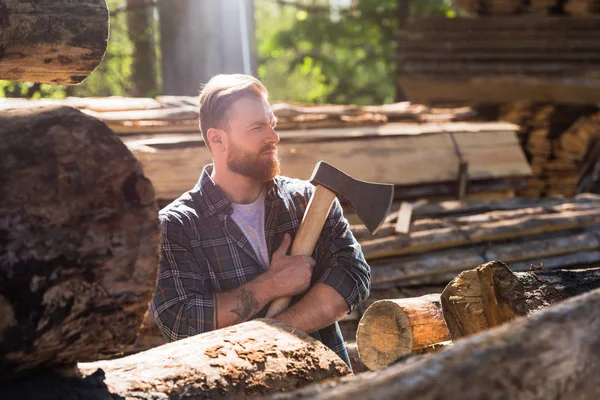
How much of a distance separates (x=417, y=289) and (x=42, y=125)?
12.8ft

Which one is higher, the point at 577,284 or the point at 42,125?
the point at 42,125

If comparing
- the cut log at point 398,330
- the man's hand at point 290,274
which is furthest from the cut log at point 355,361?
the man's hand at point 290,274

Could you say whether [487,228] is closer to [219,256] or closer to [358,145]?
[358,145]

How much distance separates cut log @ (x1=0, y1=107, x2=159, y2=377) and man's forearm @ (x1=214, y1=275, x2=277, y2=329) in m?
0.91

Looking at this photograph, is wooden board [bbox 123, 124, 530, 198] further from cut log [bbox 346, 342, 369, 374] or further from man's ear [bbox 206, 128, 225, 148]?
man's ear [bbox 206, 128, 225, 148]

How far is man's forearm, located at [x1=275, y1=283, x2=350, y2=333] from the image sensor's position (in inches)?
132

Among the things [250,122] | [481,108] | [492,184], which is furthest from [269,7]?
[250,122]

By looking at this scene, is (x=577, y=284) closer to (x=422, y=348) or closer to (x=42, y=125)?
(x=422, y=348)

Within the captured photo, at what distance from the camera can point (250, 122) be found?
3.59m

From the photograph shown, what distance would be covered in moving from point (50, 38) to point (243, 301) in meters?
1.31

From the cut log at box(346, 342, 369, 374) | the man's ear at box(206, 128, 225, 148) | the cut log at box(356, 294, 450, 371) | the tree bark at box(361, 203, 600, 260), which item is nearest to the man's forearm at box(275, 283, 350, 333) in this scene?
the cut log at box(356, 294, 450, 371)

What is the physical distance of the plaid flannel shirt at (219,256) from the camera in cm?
338

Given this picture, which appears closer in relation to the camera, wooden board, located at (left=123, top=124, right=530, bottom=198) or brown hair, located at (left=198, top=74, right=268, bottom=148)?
brown hair, located at (left=198, top=74, right=268, bottom=148)

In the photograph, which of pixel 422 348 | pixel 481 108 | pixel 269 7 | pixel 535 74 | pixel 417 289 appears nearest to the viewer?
pixel 422 348
